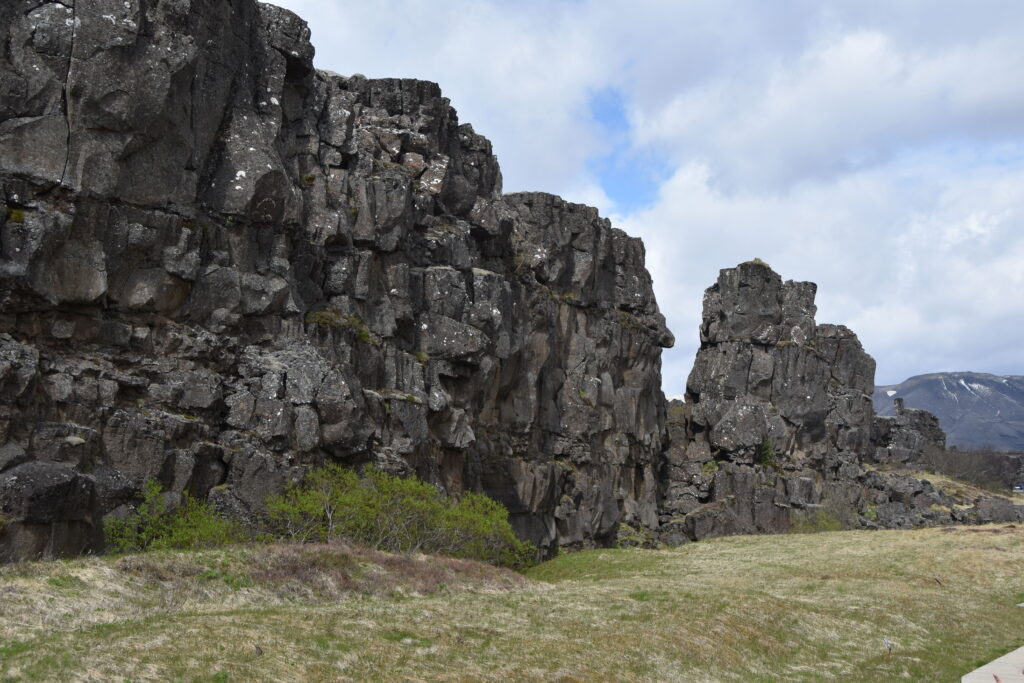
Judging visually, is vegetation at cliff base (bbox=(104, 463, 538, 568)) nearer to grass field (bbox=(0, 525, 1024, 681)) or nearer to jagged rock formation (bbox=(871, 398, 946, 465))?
grass field (bbox=(0, 525, 1024, 681))

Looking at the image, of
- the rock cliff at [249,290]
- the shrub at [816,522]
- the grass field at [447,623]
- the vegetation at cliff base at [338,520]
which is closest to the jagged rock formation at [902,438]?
the shrub at [816,522]

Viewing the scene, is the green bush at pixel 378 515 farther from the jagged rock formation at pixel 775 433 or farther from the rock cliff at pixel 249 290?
the jagged rock formation at pixel 775 433

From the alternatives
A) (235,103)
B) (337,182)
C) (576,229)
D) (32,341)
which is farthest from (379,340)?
(576,229)

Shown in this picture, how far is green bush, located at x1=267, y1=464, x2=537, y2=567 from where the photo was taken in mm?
54625

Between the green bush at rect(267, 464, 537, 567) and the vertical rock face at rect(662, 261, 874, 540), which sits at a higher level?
the vertical rock face at rect(662, 261, 874, 540)

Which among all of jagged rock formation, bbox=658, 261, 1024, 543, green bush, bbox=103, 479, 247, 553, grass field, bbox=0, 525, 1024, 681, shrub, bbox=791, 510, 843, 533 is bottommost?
grass field, bbox=0, 525, 1024, 681

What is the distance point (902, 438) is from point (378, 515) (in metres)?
143

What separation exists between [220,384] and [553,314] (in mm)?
54407

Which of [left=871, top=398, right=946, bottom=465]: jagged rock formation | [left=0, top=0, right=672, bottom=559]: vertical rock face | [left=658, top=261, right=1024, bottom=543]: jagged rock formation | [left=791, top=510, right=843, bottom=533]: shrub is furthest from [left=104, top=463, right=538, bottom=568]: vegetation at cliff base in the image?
[left=871, top=398, right=946, bottom=465]: jagged rock formation

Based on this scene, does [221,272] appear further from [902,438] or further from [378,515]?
[902,438]

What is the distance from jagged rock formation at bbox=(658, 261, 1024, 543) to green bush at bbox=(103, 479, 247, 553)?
2924 inches

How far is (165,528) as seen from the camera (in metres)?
50.2

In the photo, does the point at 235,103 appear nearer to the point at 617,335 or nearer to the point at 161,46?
the point at 161,46

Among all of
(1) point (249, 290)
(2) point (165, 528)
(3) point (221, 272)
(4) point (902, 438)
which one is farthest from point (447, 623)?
(4) point (902, 438)
